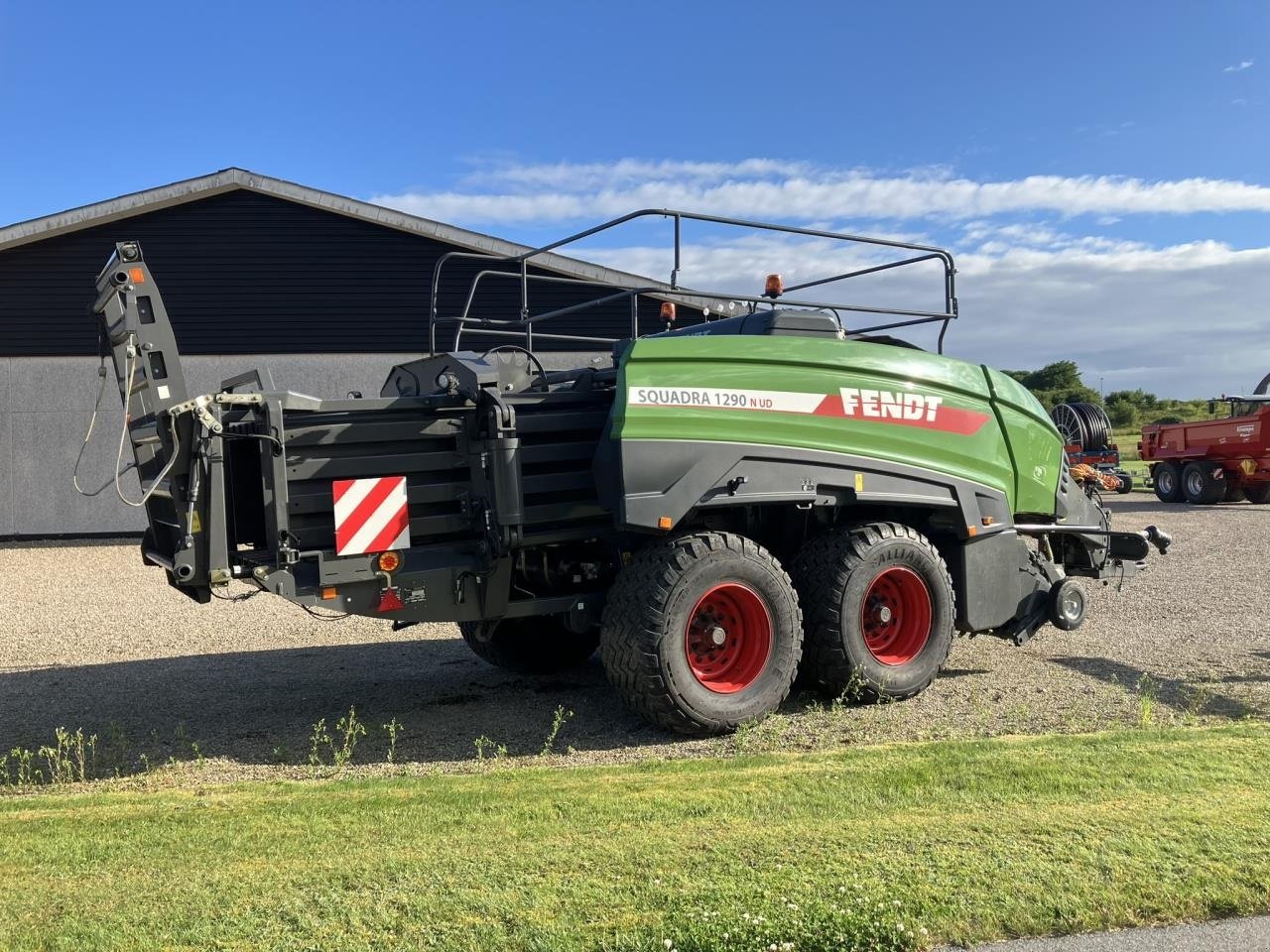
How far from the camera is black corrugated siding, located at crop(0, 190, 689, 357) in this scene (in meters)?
16.7

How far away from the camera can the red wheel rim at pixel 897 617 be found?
21.2 feet

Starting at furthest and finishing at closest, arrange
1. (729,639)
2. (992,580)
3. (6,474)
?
(6,474) → (992,580) → (729,639)

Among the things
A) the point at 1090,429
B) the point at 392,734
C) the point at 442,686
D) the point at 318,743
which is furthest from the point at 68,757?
the point at 1090,429

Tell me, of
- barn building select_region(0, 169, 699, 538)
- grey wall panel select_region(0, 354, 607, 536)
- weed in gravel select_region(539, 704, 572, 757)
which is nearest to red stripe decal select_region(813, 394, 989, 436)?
weed in gravel select_region(539, 704, 572, 757)

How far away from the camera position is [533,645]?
293 inches

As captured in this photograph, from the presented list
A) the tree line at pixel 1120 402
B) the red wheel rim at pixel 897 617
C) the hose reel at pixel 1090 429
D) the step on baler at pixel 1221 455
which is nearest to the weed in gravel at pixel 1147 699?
the red wheel rim at pixel 897 617

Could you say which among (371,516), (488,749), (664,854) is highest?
(371,516)

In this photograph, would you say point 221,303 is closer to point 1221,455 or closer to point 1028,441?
point 1028,441

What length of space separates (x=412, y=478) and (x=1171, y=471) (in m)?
22.5

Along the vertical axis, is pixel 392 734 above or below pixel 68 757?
above

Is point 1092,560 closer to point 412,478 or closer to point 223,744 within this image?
point 412,478

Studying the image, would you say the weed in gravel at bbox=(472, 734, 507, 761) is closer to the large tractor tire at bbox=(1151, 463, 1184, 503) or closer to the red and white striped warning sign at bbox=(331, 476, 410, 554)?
the red and white striped warning sign at bbox=(331, 476, 410, 554)

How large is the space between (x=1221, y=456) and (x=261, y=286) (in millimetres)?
19451

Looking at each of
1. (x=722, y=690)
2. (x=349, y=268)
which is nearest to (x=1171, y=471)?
(x=349, y=268)
